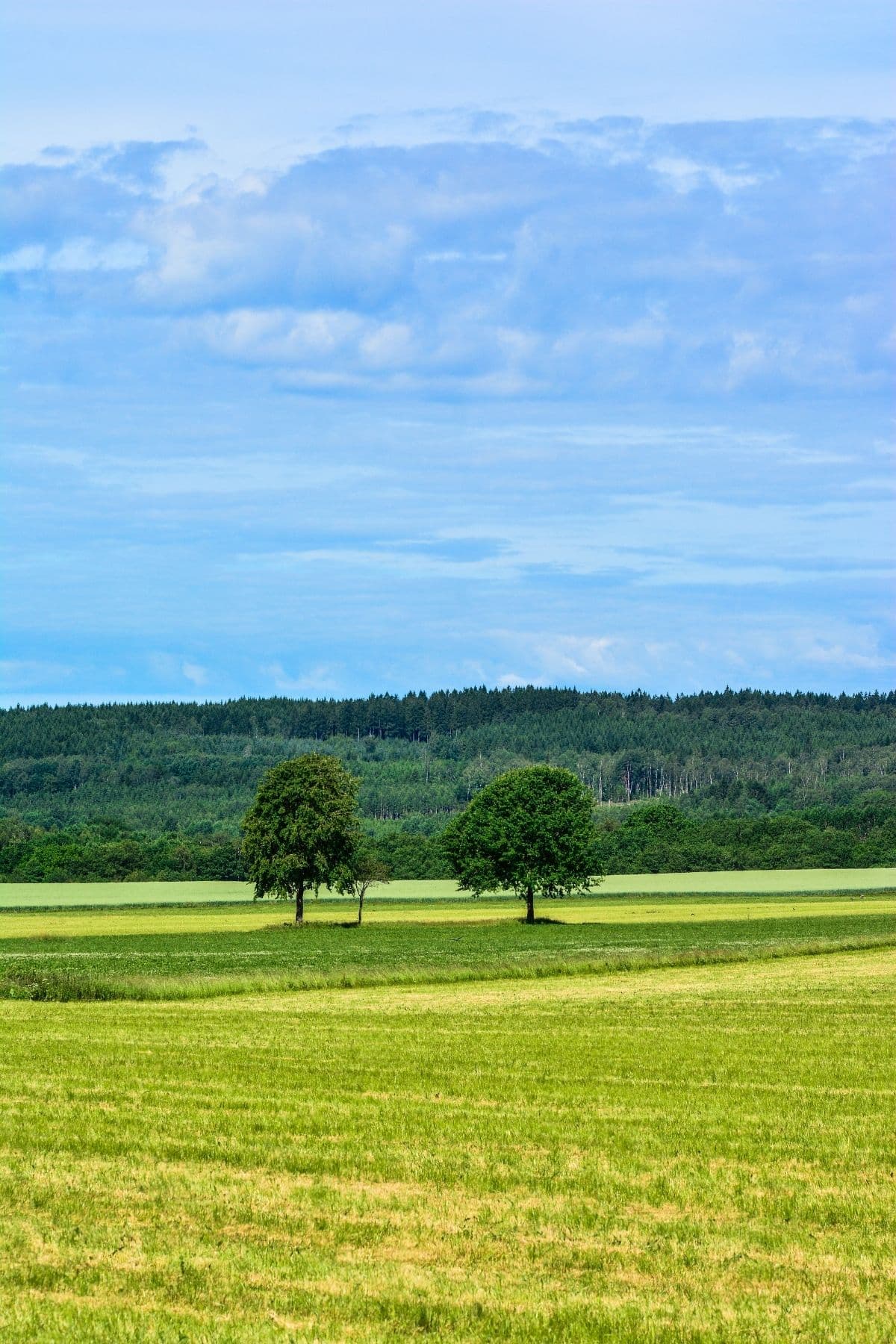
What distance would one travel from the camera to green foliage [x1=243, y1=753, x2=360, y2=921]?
97.8 meters

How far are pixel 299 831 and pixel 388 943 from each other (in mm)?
22595

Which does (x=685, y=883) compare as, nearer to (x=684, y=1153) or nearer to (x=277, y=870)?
(x=277, y=870)

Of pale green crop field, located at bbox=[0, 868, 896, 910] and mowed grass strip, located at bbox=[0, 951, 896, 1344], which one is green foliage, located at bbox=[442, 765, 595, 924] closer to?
pale green crop field, located at bbox=[0, 868, 896, 910]

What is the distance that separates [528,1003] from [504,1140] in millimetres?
21648

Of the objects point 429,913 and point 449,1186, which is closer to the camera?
point 449,1186

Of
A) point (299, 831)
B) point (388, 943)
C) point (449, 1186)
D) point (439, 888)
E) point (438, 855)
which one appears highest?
point (299, 831)

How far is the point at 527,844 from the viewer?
353 feet

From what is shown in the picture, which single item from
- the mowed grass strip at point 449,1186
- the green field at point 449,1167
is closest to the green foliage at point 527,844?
the green field at point 449,1167

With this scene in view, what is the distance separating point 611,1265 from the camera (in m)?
14.1

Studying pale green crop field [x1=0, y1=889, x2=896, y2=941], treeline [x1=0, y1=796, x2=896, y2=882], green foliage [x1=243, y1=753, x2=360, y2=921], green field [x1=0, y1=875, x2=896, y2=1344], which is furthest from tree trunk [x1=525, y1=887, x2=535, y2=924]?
treeline [x1=0, y1=796, x2=896, y2=882]

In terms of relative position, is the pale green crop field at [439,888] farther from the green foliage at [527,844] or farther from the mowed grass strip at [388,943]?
the green foliage at [527,844]

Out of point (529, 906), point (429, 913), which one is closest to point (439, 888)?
point (429, 913)

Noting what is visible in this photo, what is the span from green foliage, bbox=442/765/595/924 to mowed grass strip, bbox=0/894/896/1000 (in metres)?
2.68

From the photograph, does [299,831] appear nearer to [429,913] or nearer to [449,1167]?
[429,913]
